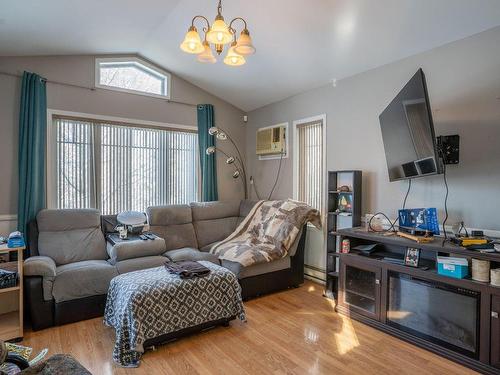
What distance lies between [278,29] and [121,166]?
2541 mm

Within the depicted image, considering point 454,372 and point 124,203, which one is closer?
point 454,372

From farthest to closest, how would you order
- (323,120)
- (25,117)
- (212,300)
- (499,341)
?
(323,120), (25,117), (212,300), (499,341)

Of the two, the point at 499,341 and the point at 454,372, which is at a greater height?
the point at 499,341

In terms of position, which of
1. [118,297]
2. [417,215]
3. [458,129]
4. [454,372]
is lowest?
→ [454,372]

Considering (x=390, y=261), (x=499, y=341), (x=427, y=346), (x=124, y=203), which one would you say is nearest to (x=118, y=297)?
(x=124, y=203)

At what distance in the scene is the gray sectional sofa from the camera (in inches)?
105

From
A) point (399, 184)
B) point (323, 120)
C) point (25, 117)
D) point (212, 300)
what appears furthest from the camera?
point (323, 120)

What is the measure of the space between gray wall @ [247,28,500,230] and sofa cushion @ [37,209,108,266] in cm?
286

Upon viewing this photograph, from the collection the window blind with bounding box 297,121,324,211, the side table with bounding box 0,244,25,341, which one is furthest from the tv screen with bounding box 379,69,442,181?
the side table with bounding box 0,244,25,341

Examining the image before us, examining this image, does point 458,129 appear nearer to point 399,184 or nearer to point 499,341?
point 399,184

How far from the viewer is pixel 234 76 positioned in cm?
407

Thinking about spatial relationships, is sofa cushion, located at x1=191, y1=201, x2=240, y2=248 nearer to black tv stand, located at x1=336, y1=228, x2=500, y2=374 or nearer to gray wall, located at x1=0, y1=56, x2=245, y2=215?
gray wall, located at x1=0, y1=56, x2=245, y2=215

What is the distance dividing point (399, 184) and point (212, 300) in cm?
212

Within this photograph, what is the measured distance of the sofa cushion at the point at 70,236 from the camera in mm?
3146
